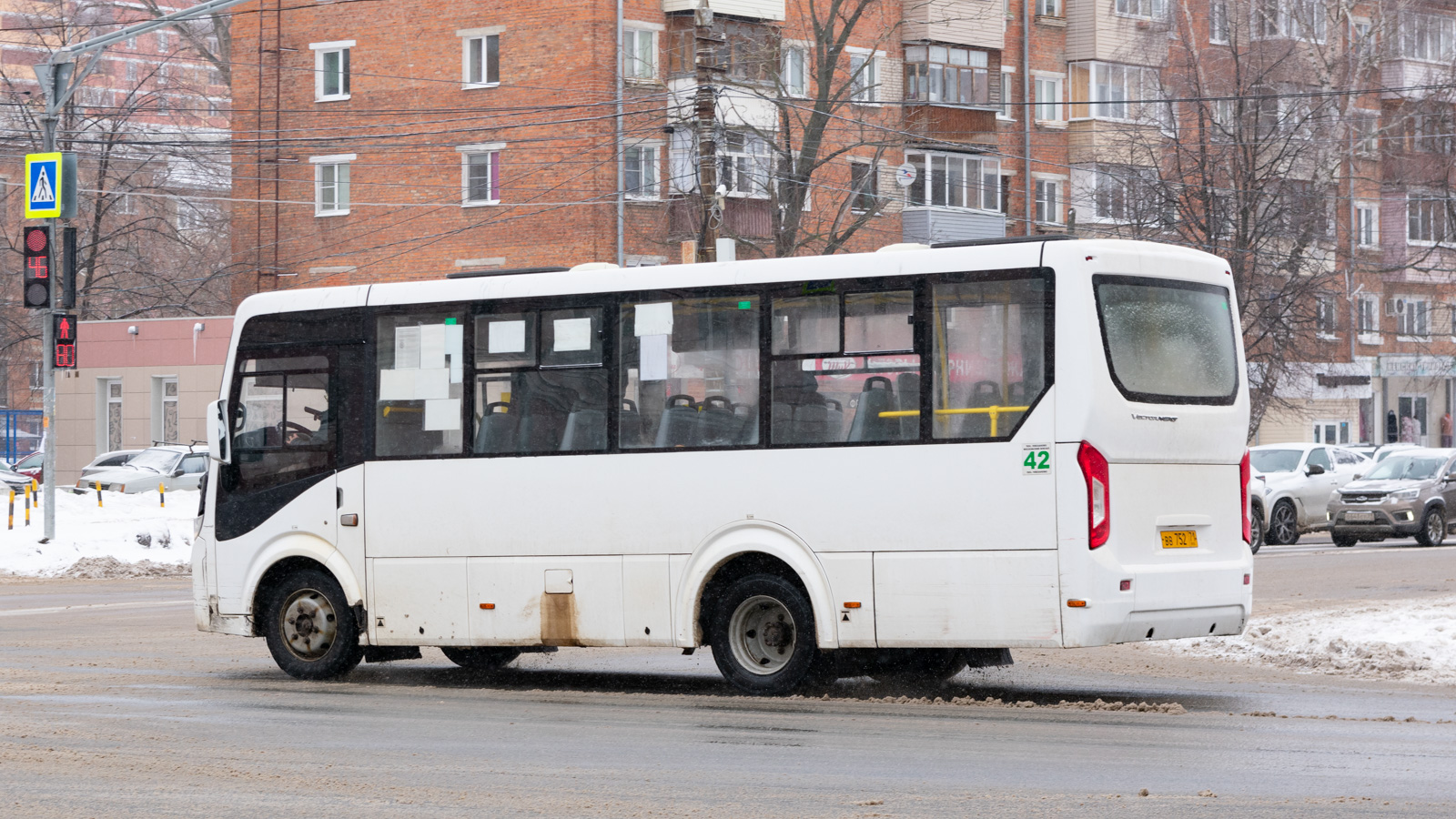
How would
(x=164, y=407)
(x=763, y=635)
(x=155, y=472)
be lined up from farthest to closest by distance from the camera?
(x=164, y=407) → (x=155, y=472) → (x=763, y=635)

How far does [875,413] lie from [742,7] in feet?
124

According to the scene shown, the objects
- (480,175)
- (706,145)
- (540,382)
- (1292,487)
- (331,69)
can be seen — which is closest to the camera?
(540,382)

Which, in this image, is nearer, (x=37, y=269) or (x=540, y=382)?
(x=540, y=382)

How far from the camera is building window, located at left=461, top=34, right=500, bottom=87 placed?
4797 centimetres

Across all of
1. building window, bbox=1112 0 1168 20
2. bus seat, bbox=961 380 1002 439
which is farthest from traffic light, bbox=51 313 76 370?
building window, bbox=1112 0 1168 20

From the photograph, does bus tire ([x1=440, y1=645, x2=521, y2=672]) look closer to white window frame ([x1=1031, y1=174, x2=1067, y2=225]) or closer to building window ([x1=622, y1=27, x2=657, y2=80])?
building window ([x1=622, y1=27, x2=657, y2=80])

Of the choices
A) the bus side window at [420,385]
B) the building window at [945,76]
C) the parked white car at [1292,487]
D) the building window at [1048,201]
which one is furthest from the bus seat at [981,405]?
the building window at [1048,201]

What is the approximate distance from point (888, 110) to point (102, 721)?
44094 mm

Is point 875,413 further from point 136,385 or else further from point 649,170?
point 136,385

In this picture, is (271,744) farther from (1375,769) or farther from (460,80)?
(460,80)

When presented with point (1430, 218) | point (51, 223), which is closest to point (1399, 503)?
point (51, 223)

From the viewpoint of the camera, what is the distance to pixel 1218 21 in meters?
52.5

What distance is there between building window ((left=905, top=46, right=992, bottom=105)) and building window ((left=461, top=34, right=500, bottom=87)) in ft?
38.9

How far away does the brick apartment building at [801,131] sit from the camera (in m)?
47.0
